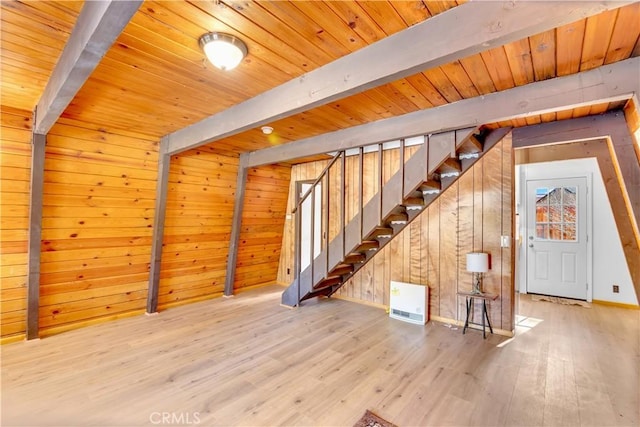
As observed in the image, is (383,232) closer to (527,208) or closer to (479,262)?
(479,262)

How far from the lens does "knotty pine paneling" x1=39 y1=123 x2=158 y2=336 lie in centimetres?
298

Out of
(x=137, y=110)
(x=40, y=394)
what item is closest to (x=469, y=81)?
(x=137, y=110)

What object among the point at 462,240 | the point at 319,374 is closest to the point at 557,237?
the point at 462,240

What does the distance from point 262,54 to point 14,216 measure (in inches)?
117

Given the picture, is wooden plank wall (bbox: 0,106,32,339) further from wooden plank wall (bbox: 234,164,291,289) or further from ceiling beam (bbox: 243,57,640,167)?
ceiling beam (bbox: 243,57,640,167)

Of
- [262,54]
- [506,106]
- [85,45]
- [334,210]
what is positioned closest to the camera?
[85,45]

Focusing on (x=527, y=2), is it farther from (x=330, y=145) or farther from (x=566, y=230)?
(x=566, y=230)

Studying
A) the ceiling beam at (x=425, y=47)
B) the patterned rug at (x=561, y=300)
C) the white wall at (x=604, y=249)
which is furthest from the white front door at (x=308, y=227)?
the patterned rug at (x=561, y=300)

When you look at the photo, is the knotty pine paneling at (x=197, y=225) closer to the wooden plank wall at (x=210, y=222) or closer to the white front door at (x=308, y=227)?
the wooden plank wall at (x=210, y=222)

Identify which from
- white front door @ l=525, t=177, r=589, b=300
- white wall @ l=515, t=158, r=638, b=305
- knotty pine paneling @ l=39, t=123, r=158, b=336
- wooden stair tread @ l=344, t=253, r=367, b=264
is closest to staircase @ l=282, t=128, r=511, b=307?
wooden stair tread @ l=344, t=253, r=367, b=264

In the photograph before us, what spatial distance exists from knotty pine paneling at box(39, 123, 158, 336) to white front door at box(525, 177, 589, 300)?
6015mm

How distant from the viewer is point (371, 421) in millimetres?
1845

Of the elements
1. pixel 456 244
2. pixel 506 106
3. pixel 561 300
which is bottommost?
pixel 561 300

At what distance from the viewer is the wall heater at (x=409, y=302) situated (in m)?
3.59
